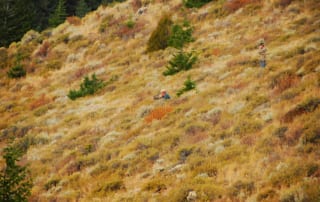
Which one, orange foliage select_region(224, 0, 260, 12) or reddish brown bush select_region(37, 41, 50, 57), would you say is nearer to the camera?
orange foliage select_region(224, 0, 260, 12)

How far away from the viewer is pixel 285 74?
11.5 meters

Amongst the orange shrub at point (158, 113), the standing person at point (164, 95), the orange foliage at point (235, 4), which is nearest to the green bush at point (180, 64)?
the standing person at point (164, 95)

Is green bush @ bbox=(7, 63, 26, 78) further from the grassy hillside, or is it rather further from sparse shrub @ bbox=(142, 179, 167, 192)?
sparse shrub @ bbox=(142, 179, 167, 192)

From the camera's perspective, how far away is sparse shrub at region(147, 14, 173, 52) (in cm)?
2081

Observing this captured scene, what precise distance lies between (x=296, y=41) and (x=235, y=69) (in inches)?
116

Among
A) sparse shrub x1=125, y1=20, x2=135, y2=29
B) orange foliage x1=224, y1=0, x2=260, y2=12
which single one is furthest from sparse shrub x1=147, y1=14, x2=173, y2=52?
sparse shrub x1=125, y1=20, x2=135, y2=29

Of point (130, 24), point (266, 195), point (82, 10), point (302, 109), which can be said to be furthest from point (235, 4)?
point (82, 10)

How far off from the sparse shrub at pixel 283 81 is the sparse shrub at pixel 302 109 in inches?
68.2

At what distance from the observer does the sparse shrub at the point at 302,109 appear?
Answer: 8734 millimetres

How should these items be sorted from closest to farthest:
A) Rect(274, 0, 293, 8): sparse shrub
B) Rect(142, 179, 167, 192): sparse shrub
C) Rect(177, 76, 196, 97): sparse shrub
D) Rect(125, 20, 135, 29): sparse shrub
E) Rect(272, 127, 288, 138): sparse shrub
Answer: Rect(142, 179, 167, 192): sparse shrub, Rect(272, 127, 288, 138): sparse shrub, Rect(177, 76, 196, 97): sparse shrub, Rect(274, 0, 293, 8): sparse shrub, Rect(125, 20, 135, 29): sparse shrub

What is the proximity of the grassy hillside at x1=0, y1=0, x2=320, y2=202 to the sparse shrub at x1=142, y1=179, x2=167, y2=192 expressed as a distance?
3 centimetres

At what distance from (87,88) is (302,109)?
39.5 feet

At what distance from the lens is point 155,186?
805cm

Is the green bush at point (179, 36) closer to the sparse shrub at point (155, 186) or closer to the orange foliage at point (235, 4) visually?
the orange foliage at point (235, 4)
